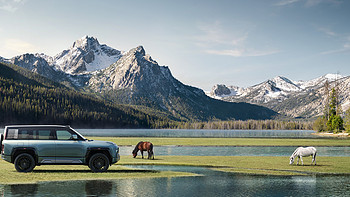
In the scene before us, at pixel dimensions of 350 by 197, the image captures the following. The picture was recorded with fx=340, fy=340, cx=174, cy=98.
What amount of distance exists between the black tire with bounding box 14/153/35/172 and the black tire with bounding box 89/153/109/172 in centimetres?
469

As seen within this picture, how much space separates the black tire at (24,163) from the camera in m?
27.7

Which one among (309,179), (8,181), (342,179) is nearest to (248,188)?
(309,179)

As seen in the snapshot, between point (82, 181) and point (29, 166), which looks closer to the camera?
point (82, 181)

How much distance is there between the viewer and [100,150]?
28.5m

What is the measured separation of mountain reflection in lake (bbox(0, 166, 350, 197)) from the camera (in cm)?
2123

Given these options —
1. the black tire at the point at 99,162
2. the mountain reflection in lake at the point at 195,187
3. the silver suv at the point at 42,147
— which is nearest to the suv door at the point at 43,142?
the silver suv at the point at 42,147

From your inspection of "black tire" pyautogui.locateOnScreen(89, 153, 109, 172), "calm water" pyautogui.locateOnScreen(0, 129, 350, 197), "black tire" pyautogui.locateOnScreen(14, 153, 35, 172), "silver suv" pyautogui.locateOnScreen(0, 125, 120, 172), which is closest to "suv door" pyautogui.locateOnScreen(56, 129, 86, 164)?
"silver suv" pyautogui.locateOnScreen(0, 125, 120, 172)

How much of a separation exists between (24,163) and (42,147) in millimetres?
2321

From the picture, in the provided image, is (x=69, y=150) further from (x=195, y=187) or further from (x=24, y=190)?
(x=195, y=187)

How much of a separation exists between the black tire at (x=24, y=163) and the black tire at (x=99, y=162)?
185 inches

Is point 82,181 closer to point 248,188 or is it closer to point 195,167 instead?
point 248,188

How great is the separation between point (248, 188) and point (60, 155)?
15.1 metres

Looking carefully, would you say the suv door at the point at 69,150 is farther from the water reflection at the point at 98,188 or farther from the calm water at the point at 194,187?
the water reflection at the point at 98,188

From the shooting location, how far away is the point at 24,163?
28094 mm
